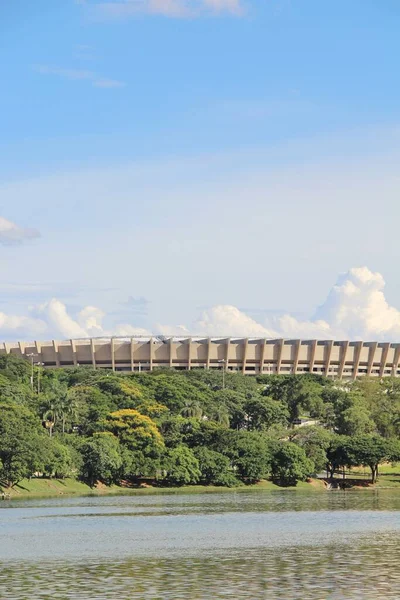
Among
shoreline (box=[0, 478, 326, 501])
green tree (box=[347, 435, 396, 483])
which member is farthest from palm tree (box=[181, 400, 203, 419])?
shoreline (box=[0, 478, 326, 501])

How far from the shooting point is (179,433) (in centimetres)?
12269

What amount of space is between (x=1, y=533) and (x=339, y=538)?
1794 centimetres

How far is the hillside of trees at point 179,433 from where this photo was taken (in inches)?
4094

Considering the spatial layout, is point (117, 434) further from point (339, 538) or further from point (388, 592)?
point (388, 592)

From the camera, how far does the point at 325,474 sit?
13050 centimetres

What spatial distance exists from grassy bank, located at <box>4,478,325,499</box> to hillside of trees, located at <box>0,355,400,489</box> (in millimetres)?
933

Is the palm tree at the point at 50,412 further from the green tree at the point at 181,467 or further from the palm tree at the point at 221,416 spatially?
the palm tree at the point at 221,416

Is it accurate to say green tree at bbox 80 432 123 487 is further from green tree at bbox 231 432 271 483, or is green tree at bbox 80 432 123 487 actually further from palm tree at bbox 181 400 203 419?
palm tree at bbox 181 400 203 419

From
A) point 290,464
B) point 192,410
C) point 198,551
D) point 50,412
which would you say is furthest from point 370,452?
point 198,551

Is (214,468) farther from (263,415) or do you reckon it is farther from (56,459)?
(263,415)

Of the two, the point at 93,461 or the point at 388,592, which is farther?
the point at 93,461

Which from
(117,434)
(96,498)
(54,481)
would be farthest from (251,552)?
(117,434)

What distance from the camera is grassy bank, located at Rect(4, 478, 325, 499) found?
9912cm

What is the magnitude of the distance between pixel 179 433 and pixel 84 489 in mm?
20106
